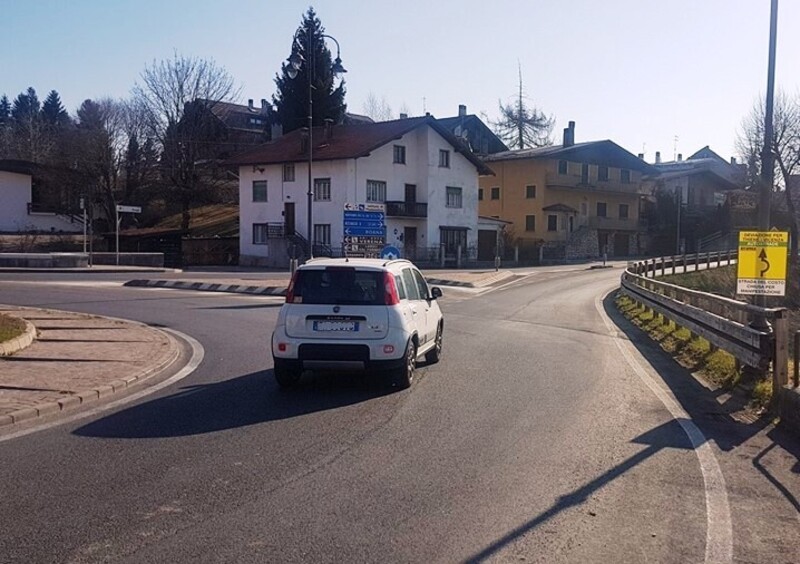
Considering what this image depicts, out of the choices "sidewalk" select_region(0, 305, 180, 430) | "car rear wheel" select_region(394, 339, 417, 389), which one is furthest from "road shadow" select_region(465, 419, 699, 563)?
"sidewalk" select_region(0, 305, 180, 430)

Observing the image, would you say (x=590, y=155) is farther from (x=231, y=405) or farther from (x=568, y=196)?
(x=231, y=405)

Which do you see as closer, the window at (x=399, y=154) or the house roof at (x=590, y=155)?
the window at (x=399, y=154)

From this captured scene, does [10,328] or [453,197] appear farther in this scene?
[453,197]

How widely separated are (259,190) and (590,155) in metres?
31.4

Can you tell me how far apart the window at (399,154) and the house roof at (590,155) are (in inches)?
692

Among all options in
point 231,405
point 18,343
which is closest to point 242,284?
point 18,343

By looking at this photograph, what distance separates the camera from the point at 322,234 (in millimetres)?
52844

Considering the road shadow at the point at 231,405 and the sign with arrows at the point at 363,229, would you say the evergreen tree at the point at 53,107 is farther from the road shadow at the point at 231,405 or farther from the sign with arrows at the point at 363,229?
the road shadow at the point at 231,405

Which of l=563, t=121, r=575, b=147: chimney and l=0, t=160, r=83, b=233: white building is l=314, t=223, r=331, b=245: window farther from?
l=563, t=121, r=575, b=147: chimney

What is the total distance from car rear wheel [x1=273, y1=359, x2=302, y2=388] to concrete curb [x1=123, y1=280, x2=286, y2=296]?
1885cm

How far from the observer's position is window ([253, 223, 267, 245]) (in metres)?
55.7

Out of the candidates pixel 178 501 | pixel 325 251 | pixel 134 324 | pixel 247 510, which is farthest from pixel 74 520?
pixel 325 251

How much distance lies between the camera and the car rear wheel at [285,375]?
10.4 m

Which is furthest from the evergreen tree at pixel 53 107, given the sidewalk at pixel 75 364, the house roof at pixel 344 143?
the sidewalk at pixel 75 364
